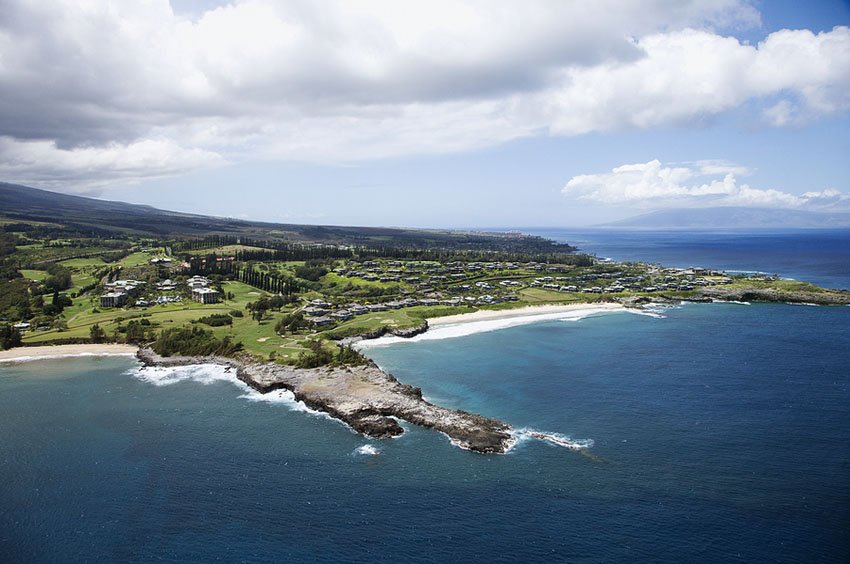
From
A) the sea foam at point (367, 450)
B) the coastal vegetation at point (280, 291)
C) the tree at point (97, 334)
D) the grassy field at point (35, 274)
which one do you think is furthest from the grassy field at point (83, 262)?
the sea foam at point (367, 450)

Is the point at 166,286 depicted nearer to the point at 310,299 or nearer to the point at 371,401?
the point at 310,299

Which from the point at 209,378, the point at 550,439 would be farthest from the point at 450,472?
the point at 209,378

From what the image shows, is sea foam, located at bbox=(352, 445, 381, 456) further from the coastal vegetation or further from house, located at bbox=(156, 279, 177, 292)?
house, located at bbox=(156, 279, 177, 292)

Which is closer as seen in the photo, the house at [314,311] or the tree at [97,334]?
the tree at [97,334]

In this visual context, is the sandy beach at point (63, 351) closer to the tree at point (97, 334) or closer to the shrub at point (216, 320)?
the tree at point (97, 334)

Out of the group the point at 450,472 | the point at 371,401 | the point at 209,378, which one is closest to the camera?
the point at 450,472
